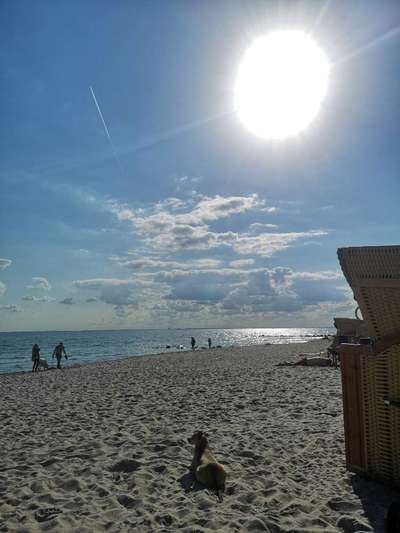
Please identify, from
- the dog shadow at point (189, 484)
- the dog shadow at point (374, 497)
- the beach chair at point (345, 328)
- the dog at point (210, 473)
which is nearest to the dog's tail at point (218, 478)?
the dog at point (210, 473)

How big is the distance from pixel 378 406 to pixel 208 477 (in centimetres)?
201

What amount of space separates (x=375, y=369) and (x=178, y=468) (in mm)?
2789

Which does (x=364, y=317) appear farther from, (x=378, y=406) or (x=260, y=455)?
(x=260, y=455)

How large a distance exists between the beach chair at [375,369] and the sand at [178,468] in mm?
325

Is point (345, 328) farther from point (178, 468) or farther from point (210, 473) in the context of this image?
point (210, 473)

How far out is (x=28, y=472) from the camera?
207 inches

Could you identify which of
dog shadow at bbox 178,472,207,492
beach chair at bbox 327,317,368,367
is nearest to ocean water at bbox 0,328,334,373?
beach chair at bbox 327,317,368,367

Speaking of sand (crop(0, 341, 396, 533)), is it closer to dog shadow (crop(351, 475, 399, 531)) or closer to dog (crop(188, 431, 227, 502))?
dog shadow (crop(351, 475, 399, 531))

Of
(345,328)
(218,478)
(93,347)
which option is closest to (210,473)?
(218,478)

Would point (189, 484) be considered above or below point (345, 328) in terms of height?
below

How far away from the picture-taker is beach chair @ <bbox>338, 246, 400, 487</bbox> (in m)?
3.93

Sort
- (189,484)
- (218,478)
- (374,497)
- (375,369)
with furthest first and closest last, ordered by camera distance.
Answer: (189,484) < (218,478) < (375,369) < (374,497)

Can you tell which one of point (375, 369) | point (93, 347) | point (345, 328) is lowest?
point (93, 347)

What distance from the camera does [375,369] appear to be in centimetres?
421
